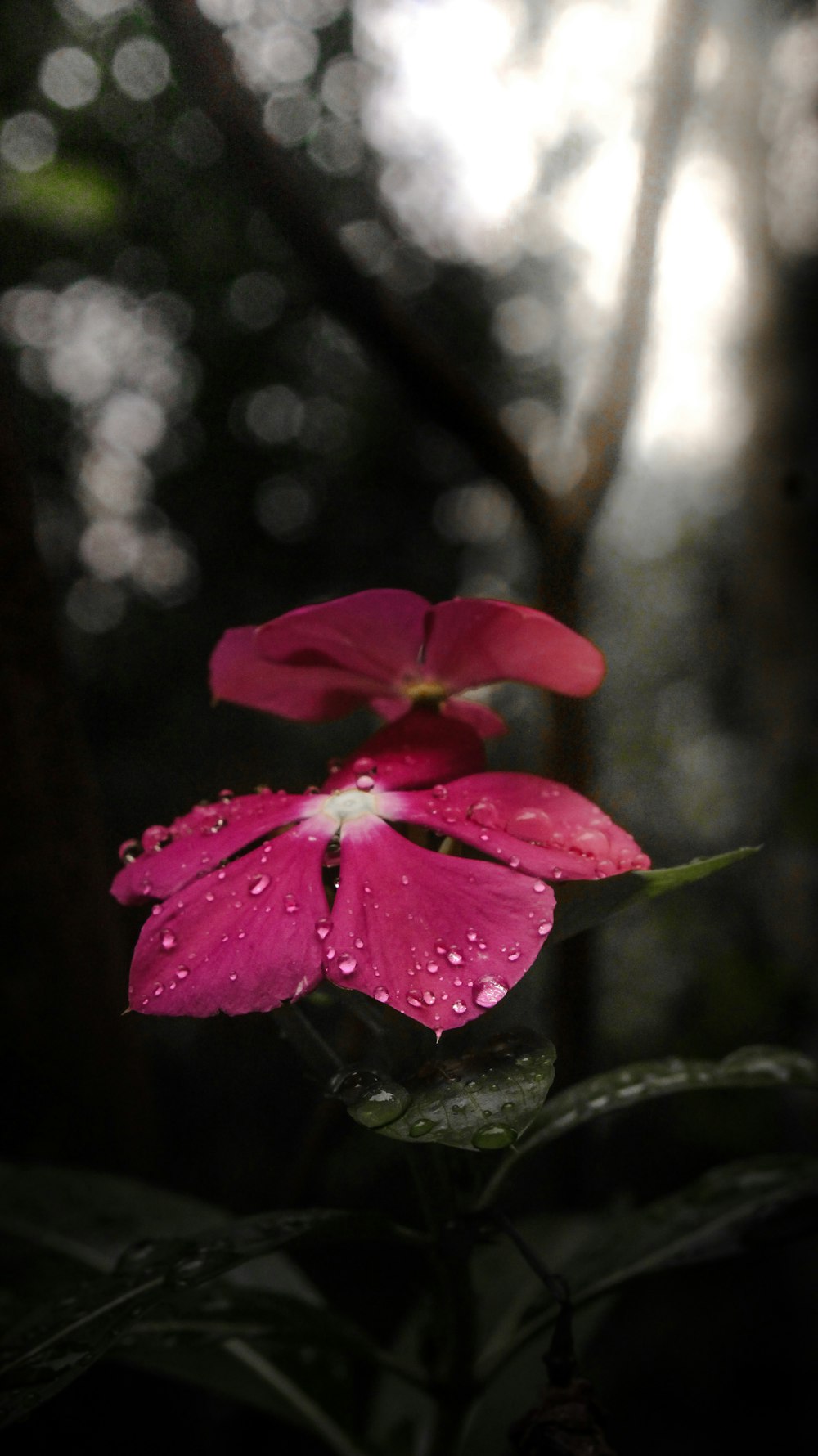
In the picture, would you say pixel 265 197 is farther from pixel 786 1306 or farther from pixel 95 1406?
pixel 786 1306

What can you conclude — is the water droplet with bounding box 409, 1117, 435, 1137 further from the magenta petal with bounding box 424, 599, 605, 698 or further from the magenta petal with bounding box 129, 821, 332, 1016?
the magenta petal with bounding box 424, 599, 605, 698

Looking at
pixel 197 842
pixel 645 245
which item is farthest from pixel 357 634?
pixel 645 245

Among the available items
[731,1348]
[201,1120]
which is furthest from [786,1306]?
[201,1120]

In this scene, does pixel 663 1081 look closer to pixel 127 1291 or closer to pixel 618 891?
pixel 618 891

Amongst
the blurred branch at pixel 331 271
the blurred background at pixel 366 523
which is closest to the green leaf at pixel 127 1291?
the blurred background at pixel 366 523

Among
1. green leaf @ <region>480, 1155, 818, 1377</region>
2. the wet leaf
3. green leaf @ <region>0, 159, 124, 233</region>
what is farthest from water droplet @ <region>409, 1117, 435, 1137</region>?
green leaf @ <region>0, 159, 124, 233</region>
